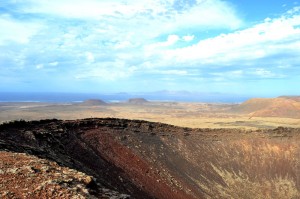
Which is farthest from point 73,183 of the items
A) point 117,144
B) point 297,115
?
point 297,115

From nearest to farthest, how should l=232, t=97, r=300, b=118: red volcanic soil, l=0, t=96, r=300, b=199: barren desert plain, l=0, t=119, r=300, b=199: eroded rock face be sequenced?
l=0, t=96, r=300, b=199: barren desert plain, l=0, t=119, r=300, b=199: eroded rock face, l=232, t=97, r=300, b=118: red volcanic soil

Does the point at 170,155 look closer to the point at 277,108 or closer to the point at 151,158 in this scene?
the point at 151,158

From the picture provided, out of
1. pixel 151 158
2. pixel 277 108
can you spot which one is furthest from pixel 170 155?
pixel 277 108

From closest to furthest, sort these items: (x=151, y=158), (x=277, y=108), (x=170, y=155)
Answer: (x=151, y=158) → (x=170, y=155) → (x=277, y=108)

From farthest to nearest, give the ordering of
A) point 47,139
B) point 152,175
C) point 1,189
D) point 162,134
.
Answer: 1. point 162,134
2. point 152,175
3. point 47,139
4. point 1,189

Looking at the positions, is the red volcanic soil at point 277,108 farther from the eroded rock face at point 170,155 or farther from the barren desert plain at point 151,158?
the eroded rock face at point 170,155

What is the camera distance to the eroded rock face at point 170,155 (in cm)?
3128

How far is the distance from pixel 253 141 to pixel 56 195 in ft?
144

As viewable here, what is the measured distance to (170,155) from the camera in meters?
43.2

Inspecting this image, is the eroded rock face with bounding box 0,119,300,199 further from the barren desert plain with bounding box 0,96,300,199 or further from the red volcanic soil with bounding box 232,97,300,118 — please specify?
the red volcanic soil with bounding box 232,97,300,118

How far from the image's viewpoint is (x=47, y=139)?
30.9 meters

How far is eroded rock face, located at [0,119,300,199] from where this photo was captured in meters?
31.3

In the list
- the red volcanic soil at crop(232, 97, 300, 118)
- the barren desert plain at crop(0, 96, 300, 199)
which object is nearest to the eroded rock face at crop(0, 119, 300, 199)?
the barren desert plain at crop(0, 96, 300, 199)

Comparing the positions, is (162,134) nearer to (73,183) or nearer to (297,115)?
(73,183)
